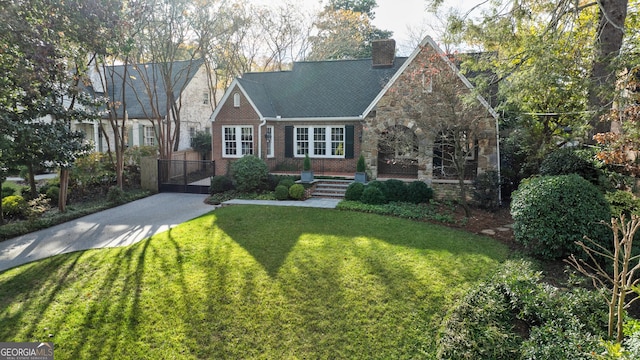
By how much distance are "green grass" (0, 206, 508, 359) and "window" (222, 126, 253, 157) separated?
10.5 metres

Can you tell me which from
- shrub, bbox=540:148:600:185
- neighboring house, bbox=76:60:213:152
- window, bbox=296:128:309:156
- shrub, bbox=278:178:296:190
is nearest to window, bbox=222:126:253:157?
window, bbox=296:128:309:156

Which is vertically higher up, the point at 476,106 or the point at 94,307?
the point at 476,106

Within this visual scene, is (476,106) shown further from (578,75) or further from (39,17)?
(39,17)

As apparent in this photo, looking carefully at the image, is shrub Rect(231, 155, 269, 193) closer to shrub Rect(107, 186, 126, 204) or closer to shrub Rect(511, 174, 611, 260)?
shrub Rect(107, 186, 126, 204)

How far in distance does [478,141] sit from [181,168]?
14.7m

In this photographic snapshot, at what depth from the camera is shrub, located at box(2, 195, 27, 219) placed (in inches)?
488

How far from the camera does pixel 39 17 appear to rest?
793 centimetres

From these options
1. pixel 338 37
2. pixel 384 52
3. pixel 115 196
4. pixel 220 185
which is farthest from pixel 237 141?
pixel 338 37

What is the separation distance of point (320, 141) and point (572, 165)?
11.4 metres

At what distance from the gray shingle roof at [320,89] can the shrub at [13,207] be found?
10.9 m

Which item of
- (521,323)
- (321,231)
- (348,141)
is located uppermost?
(348,141)

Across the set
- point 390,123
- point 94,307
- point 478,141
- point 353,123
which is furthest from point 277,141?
point 94,307

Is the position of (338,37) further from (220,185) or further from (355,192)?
(355,192)

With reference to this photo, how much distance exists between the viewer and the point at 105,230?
37.6 feet
